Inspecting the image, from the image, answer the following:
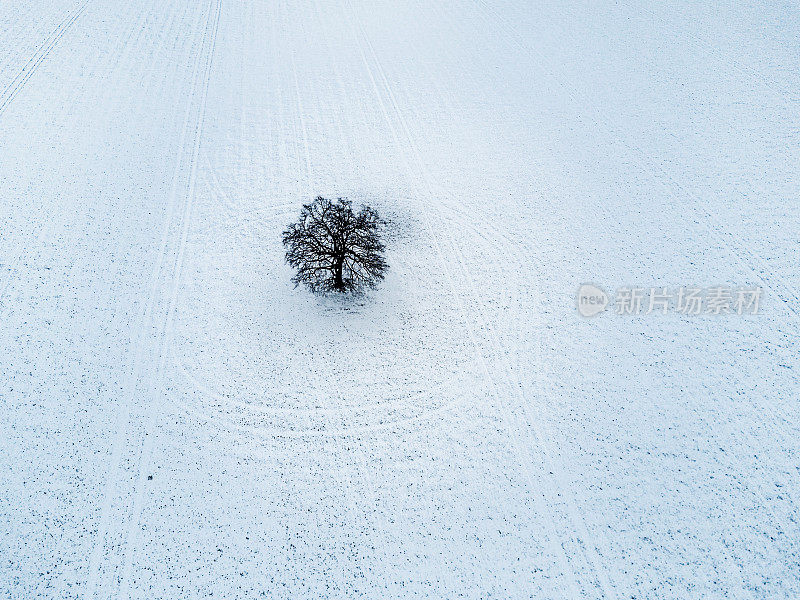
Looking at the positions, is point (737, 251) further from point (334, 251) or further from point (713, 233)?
point (334, 251)

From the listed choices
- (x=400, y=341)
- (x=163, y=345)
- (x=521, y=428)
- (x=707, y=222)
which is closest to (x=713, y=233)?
(x=707, y=222)

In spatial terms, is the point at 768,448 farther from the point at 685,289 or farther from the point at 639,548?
the point at 685,289

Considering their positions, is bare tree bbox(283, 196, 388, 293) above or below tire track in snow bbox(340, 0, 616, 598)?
above

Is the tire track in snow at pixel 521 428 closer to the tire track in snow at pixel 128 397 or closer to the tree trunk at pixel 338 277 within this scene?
the tree trunk at pixel 338 277

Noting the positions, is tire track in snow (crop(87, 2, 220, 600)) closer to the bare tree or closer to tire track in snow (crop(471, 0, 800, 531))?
the bare tree

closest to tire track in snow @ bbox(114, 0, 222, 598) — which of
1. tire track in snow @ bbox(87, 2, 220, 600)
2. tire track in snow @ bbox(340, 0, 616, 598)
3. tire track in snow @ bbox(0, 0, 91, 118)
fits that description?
tire track in snow @ bbox(87, 2, 220, 600)
